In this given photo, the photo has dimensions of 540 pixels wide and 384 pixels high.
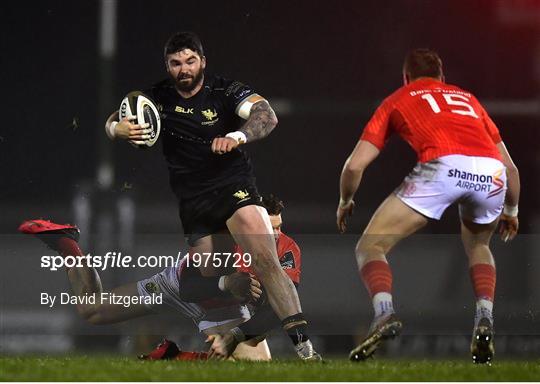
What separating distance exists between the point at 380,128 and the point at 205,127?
1321 mm

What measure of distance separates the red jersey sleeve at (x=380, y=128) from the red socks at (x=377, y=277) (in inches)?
24.1

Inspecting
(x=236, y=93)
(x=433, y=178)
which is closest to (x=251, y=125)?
(x=236, y=93)

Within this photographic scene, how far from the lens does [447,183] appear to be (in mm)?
6188

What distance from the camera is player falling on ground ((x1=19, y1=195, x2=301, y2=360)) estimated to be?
23.1ft

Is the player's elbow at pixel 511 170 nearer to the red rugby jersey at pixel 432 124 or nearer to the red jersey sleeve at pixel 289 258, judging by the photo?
the red rugby jersey at pixel 432 124

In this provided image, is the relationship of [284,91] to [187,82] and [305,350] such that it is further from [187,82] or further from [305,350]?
[305,350]

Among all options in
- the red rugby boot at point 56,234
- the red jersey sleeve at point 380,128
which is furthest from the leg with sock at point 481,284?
the red rugby boot at point 56,234

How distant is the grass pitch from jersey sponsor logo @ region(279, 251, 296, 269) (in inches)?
45.7

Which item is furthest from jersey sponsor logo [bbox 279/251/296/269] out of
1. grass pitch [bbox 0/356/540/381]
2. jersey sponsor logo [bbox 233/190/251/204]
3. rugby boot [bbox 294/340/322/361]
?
grass pitch [bbox 0/356/540/381]

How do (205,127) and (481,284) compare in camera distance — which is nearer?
(481,284)

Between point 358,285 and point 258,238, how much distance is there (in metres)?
1.51

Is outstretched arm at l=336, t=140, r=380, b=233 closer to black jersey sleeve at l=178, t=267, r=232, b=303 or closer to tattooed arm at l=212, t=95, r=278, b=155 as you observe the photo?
tattooed arm at l=212, t=95, r=278, b=155

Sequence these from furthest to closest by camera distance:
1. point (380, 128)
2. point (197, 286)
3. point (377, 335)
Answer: point (197, 286) < point (380, 128) < point (377, 335)

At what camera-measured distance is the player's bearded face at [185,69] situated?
716 centimetres
